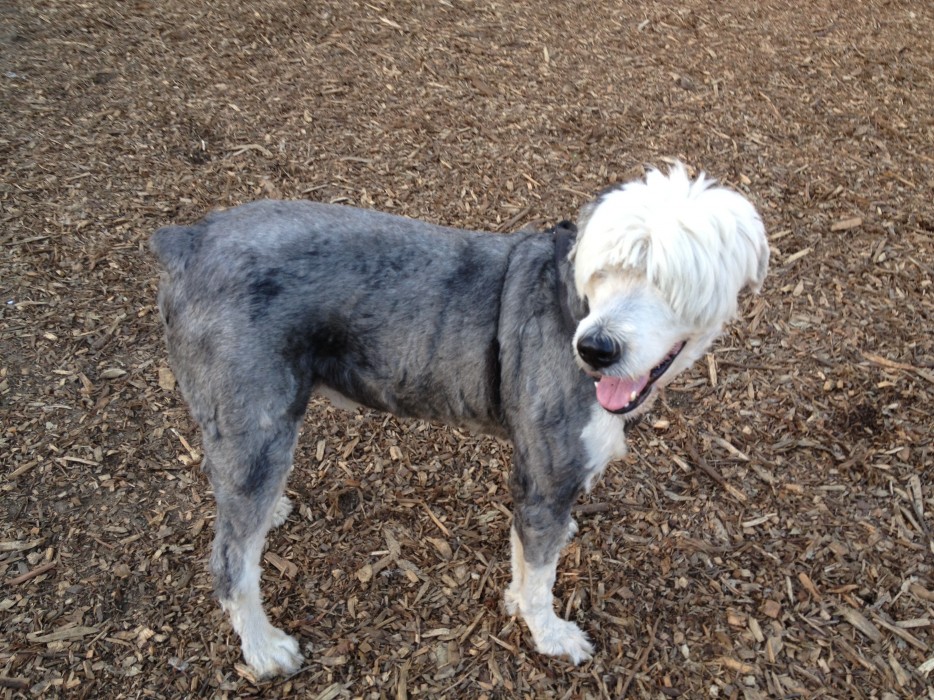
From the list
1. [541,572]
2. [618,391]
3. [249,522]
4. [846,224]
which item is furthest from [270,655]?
[846,224]

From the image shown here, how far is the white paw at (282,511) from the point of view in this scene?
3.98m

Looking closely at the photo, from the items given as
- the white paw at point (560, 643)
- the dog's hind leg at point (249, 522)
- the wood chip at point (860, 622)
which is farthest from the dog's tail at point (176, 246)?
the wood chip at point (860, 622)

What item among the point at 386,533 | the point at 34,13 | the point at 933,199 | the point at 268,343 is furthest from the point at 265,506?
the point at 34,13

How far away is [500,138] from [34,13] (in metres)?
4.51

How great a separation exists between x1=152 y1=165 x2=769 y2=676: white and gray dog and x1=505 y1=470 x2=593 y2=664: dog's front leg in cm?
1

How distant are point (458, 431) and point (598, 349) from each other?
6.77ft

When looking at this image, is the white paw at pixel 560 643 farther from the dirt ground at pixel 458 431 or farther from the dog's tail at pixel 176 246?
the dog's tail at pixel 176 246

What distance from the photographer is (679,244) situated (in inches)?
97.7

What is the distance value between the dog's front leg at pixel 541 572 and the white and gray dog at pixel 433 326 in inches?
0.6

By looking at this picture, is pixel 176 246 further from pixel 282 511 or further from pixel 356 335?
pixel 282 511

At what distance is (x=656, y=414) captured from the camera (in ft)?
14.6

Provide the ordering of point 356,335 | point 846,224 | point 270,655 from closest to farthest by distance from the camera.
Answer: point 356,335, point 270,655, point 846,224

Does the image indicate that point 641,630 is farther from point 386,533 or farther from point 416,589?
point 386,533

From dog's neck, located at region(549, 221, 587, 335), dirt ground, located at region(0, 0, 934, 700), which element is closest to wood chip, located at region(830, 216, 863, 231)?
dirt ground, located at region(0, 0, 934, 700)
